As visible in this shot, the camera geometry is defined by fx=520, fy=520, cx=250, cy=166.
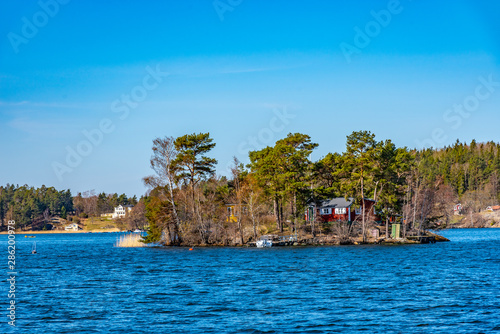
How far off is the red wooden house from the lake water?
31.8 meters

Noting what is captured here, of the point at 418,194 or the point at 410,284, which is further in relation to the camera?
the point at 418,194

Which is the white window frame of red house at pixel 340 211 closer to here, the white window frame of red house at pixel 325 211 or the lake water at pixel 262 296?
the white window frame of red house at pixel 325 211

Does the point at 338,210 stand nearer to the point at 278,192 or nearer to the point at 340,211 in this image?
the point at 340,211

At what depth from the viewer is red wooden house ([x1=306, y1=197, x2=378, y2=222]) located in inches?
3725

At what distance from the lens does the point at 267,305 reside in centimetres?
3288

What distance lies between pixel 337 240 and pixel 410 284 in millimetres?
45187

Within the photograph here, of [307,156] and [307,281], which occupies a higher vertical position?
[307,156]

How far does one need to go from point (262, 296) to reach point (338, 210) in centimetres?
6180

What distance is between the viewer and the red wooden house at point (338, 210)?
94.6 metres

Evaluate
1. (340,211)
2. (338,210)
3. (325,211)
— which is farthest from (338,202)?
(325,211)

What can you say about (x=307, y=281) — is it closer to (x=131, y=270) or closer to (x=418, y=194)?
(x=131, y=270)

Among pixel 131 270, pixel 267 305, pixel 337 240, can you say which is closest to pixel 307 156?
pixel 337 240

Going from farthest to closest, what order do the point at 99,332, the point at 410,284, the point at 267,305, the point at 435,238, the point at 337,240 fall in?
1. the point at 435,238
2. the point at 337,240
3. the point at 410,284
4. the point at 267,305
5. the point at 99,332

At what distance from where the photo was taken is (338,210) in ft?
316
